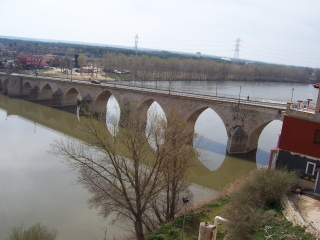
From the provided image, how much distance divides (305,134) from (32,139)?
17098mm

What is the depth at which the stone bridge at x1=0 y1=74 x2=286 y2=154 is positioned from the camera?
20000mm

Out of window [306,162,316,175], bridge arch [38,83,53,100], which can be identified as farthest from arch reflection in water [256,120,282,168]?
bridge arch [38,83,53,100]

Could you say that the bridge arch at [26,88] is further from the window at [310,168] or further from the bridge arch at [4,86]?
the window at [310,168]

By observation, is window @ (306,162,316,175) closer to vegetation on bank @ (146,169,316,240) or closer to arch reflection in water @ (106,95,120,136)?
vegetation on bank @ (146,169,316,240)

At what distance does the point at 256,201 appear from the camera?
9.12m

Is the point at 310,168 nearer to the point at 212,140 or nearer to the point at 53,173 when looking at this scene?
the point at 53,173

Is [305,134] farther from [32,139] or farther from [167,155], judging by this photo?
[32,139]

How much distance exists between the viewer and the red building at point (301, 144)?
11180 mm

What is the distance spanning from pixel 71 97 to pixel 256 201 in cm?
2791

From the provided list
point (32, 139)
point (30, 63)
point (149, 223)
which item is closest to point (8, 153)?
point (32, 139)

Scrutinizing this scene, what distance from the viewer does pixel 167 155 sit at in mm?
10094

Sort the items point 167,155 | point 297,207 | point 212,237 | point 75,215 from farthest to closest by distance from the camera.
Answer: point 75,215 → point 167,155 → point 297,207 → point 212,237

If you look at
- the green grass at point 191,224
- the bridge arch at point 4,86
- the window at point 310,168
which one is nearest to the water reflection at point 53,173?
the green grass at point 191,224

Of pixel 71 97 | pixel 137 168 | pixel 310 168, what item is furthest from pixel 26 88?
pixel 310 168
